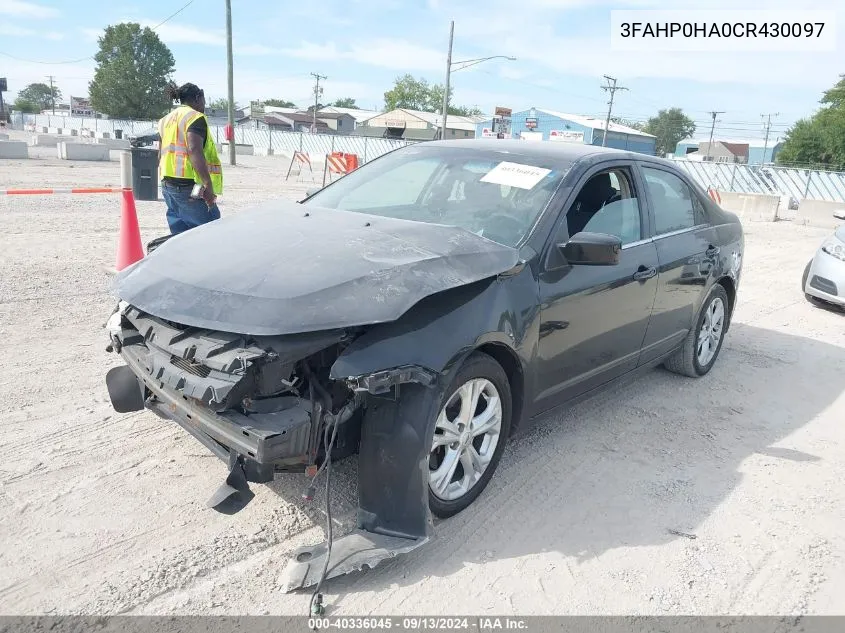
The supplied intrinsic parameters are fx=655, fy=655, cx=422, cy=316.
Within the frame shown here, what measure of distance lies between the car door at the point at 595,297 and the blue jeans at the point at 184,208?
3.38 metres

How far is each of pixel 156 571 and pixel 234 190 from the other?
15.5 metres

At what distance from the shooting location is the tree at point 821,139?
5144 cm

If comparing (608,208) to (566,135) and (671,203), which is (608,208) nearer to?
Answer: (671,203)

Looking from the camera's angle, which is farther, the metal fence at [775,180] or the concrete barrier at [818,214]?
the metal fence at [775,180]

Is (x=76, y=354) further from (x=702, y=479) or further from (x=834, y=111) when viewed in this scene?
(x=834, y=111)

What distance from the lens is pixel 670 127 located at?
12550cm

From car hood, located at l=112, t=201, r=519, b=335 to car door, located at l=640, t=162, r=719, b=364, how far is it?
1.63 meters

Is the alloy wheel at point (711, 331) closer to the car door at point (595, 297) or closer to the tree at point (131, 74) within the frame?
the car door at point (595, 297)

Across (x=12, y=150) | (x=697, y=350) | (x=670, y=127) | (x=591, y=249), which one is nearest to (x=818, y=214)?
(x=697, y=350)

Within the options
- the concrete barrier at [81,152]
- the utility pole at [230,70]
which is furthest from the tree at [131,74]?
the concrete barrier at [81,152]

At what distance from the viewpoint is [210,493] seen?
311cm

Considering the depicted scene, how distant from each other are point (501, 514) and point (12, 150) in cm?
2628

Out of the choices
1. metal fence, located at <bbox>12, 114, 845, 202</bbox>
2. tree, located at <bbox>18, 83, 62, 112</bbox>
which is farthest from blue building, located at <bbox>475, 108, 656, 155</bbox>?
tree, located at <bbox>18, 83, 62, 112</bbox>

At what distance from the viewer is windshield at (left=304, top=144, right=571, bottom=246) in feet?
11.5
